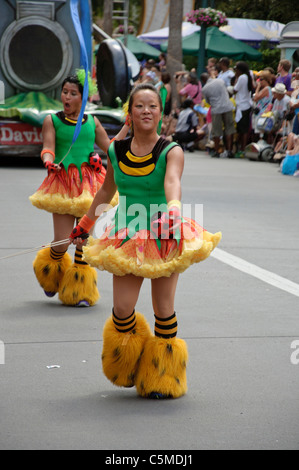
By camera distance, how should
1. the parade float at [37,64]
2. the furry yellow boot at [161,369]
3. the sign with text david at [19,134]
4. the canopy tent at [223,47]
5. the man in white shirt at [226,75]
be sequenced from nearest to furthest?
the furry yellow boot at [161,369] < the sign with text david at [19,134] < the parade float at [37,64] < the man in white shirt at [226,75] < the canopy tent at [223,47]

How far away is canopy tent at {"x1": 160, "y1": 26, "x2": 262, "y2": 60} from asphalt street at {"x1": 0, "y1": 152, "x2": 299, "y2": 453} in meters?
24.0

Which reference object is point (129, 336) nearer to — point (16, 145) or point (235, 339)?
point (235, 339)

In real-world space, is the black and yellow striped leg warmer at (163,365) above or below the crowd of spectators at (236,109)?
above

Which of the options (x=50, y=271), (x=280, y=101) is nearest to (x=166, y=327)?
(x=50, y=271)

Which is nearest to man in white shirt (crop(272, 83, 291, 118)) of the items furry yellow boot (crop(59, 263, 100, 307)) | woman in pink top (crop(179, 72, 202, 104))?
woman in pink top (crop(179, 72, 202, 104))

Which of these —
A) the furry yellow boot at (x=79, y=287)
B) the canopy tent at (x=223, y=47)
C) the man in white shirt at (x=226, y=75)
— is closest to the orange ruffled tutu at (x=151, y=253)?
the furry yellow boot at (x=79, y=287)

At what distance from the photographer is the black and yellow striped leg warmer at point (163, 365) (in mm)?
4750

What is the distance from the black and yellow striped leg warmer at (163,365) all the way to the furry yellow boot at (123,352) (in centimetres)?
5

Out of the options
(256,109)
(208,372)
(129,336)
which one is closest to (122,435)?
(129,336)

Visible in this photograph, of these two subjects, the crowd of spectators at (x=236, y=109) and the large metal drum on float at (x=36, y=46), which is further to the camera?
the crowd of spectators at (x=236, y=109)

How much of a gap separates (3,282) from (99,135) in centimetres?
159

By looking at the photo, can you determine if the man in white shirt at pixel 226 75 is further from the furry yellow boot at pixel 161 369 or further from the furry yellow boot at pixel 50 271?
the furry yellow boot at pixel 161 369

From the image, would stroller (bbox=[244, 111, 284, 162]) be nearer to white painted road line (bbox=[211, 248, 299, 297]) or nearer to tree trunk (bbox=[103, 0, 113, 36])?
white painted road line (bbox=[211, 248, 299, 297])

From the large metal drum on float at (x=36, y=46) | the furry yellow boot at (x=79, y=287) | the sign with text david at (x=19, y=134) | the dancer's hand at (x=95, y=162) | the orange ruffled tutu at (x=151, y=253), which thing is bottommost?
the sign with text david at (x=19, y=134)
